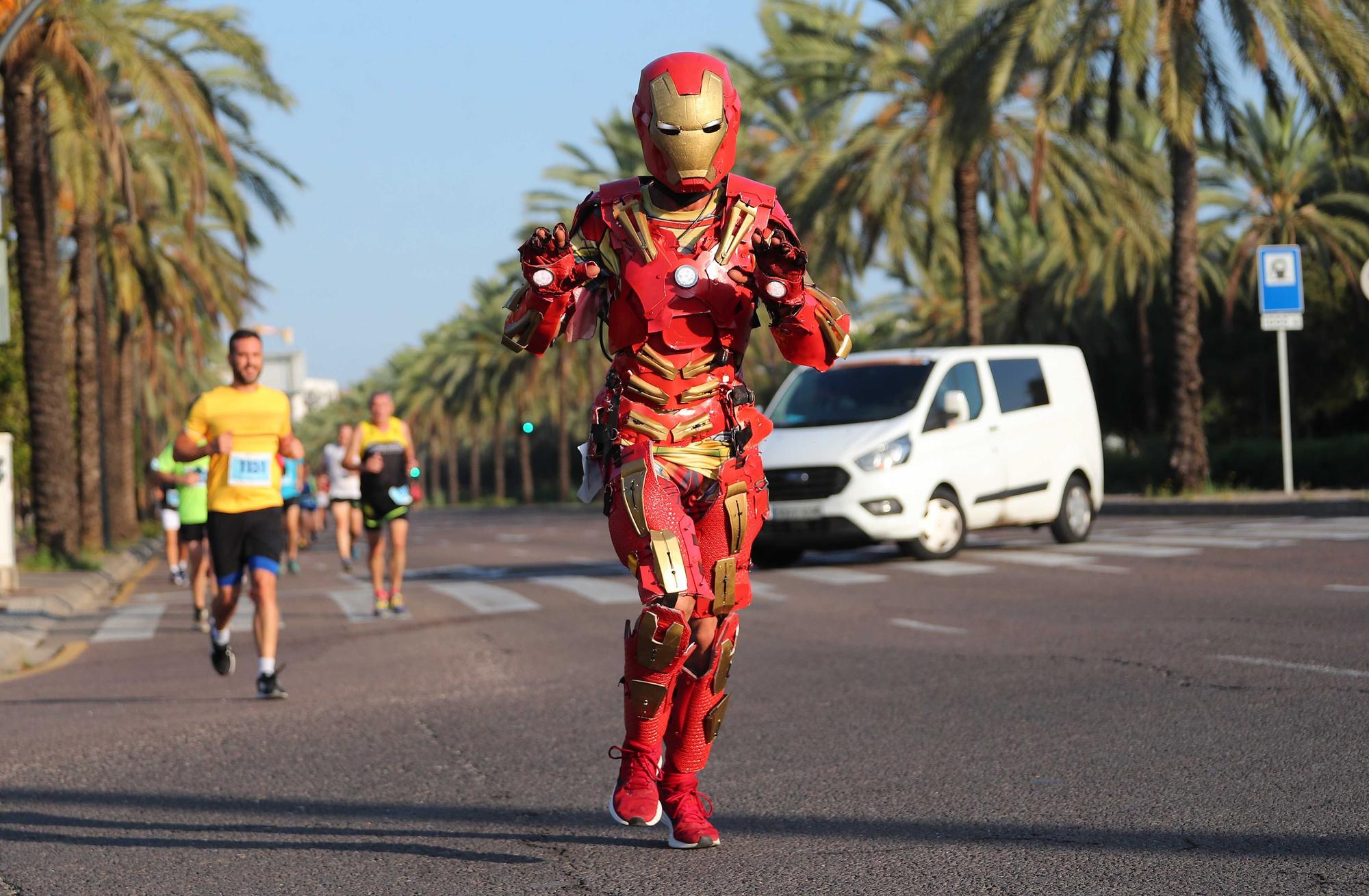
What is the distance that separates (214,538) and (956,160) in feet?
62.9

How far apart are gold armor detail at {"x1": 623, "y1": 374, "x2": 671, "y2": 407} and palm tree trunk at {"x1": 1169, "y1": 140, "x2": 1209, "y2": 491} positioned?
21.3 m

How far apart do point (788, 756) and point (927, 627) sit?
4.59 m

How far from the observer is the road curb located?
20.2 meters

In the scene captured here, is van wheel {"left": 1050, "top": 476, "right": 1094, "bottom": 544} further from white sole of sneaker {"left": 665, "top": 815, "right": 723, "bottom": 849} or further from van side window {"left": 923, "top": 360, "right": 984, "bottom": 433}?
white sole of sneaker {"left": 665, "top": 815, "right": 723, "bottom": 849}

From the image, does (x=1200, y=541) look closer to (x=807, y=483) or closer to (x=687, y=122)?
(x=807, y=483)

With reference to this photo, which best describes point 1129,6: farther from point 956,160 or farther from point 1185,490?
point 1185,490

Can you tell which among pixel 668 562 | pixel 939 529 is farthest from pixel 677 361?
pixel 939 529

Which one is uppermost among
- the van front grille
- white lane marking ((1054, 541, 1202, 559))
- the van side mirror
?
the van side mirror

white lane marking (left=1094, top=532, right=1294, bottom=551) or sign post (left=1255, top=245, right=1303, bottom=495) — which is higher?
sign post (left=1255, top=245, right=1303, bottom=495)

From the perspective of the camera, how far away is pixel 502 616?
1285cm

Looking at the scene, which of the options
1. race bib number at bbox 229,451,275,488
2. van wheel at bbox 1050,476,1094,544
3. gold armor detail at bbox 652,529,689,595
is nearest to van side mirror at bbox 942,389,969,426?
van wheel at bbox 1050,476,1094,544

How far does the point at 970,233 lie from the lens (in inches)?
1160

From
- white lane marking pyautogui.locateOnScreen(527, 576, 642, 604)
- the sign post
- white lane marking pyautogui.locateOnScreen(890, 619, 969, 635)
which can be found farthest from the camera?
the sign post

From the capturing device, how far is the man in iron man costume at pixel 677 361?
4.27m
